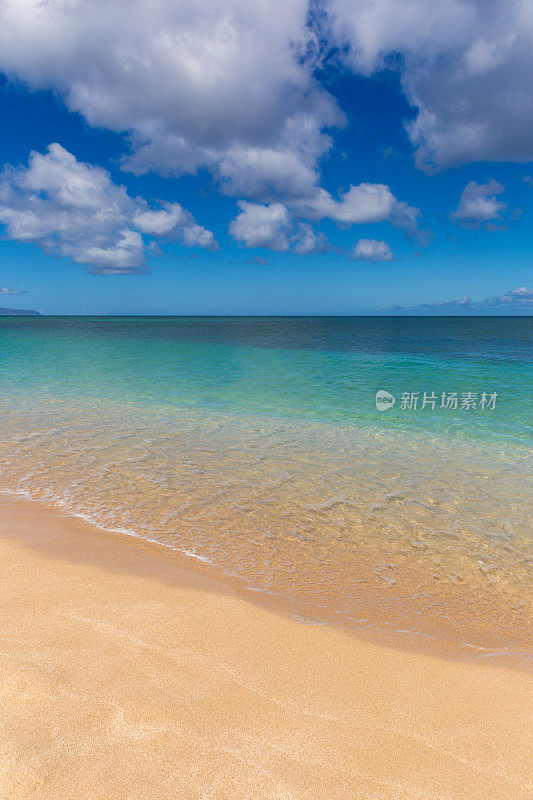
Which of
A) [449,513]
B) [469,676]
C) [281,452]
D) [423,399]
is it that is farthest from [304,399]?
[469,676]

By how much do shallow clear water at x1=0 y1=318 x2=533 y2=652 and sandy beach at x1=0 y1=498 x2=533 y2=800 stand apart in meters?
0.82

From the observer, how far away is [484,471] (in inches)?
359

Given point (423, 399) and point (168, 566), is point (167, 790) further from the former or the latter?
point (423, 399)

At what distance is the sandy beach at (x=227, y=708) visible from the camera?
253cm

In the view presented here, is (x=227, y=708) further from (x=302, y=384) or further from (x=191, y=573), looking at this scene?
(x=302, y=384)

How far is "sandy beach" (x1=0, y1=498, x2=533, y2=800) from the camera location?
8.31 ft

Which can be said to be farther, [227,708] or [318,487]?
[318,487]

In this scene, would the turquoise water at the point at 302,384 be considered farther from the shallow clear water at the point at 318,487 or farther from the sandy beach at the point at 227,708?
the sandy beach at the point at 227,708

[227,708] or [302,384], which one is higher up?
[227,708]
